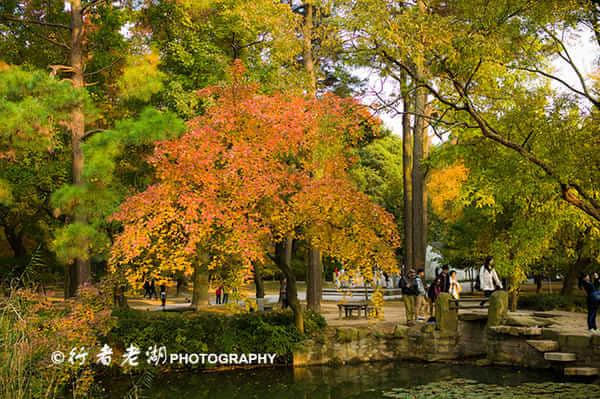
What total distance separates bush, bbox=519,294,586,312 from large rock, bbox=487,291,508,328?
665 centimetres

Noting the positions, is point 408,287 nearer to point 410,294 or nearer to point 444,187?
point 410,294

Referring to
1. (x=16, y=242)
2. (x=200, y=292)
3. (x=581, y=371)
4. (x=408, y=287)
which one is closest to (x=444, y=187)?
(x=200, y=292)

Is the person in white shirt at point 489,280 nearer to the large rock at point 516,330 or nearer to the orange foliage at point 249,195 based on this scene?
the large rock at point 516,330

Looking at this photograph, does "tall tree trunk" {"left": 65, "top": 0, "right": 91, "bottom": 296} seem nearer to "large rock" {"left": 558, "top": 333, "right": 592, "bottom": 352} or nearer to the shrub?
the shrub

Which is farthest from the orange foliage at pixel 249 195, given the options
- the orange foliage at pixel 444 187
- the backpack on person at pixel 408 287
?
the orange foliage at pixel 444 187

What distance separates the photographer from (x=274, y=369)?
1359cm

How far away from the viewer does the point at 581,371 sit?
11477 millimetres

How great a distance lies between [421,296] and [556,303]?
594 centimetres

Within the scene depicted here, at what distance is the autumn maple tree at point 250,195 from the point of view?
11.2 meters

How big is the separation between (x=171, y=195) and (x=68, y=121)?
10.6 feet

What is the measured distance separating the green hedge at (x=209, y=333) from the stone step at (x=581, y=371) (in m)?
5.70

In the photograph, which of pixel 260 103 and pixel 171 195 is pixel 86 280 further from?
pixel 260 103

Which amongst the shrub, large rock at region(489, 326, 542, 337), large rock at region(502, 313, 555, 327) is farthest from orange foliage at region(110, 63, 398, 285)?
large rock at region(502, 313, 555, 327)

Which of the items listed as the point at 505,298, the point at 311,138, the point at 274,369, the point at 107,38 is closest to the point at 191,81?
the point at 107,38
